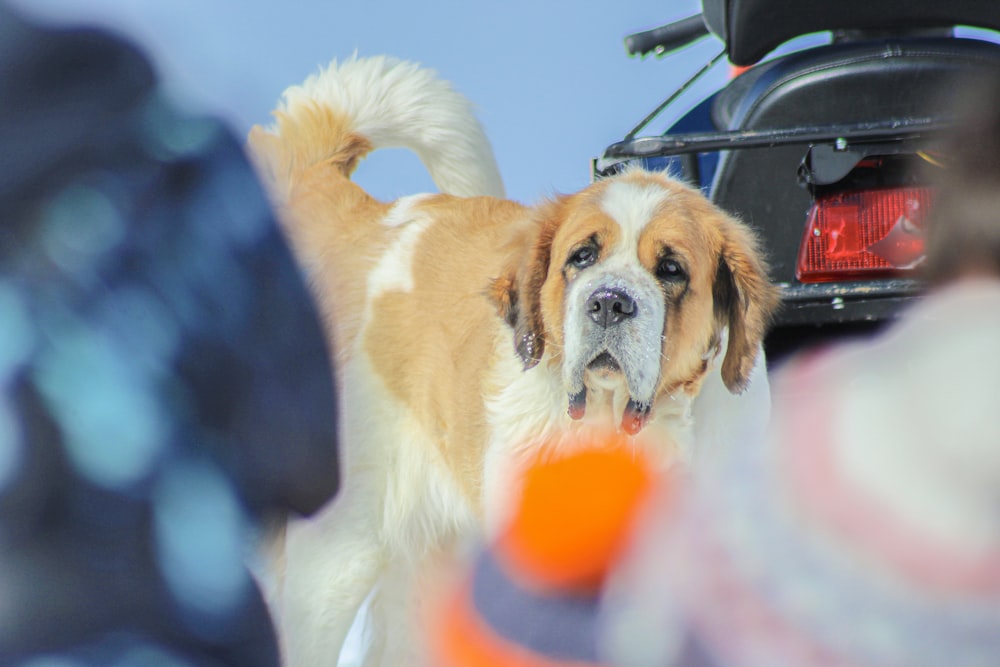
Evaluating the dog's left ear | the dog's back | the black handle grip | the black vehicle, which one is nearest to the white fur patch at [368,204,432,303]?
the dog's back

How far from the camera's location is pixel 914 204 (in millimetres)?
2953

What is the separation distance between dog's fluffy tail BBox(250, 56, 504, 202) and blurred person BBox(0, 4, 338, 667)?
10.9ft

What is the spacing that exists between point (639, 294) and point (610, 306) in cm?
9

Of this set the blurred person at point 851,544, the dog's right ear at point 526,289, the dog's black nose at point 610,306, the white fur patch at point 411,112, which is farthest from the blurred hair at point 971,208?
the white fur patch at point 411,112

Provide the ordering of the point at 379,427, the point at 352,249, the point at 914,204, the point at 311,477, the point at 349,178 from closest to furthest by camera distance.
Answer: the point at 311,477 < the point at 914,204 < the point at 379,427 < the point at 352,249 < the point at 349,178

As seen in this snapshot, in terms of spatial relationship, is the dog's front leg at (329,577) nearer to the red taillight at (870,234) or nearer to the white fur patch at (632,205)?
the white fur patch at (632,205)

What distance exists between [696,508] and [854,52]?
235cm

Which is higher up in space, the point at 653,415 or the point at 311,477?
the point at 311,477

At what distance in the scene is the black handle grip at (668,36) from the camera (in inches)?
175

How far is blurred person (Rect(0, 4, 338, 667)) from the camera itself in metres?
0.66

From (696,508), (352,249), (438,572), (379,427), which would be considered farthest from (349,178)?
(696,508)

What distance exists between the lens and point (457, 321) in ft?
11.7

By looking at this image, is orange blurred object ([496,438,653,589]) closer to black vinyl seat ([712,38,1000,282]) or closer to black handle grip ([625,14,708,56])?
black vinyl seat ([712,38,1000,282])

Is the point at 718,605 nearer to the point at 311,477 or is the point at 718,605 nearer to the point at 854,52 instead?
the point at 311,477
